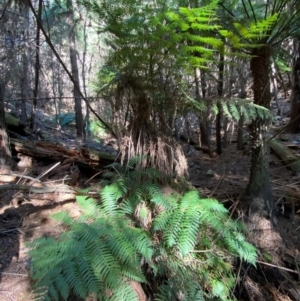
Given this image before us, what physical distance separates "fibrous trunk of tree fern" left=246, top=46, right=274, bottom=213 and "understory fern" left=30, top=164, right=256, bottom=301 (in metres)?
0.88

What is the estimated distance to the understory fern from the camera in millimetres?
2031

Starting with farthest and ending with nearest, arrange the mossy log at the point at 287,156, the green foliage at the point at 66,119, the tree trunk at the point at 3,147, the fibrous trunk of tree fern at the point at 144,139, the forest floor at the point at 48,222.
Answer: the green foliage at the point at 66,119
the mossy log at the point at 287,156
the tree trunk at the point at 3,147
the fibrous trunk of tree fern at the point at 144,139
the forest floor at the point at 48,222

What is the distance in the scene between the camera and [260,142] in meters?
3.28

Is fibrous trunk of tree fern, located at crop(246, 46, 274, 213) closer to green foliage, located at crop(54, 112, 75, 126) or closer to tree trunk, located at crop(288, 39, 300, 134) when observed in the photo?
tree trunk, located at crop(288, 39, 300, 134)

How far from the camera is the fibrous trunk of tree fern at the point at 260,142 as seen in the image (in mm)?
3184

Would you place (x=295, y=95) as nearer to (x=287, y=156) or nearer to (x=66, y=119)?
(x=287, y=156)

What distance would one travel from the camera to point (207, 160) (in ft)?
22.5

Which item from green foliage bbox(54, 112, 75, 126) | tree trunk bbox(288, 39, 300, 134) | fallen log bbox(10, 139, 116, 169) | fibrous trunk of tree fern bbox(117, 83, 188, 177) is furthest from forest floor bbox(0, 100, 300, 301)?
green foliage bbox(54, 112, 75, 126)

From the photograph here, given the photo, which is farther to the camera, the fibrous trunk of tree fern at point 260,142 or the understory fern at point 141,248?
the fibrous trunk of tree fern at point 260,142

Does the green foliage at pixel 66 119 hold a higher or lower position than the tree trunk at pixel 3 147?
lower

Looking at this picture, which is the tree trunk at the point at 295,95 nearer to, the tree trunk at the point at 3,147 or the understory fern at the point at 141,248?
the understory fern at the point at 141,248

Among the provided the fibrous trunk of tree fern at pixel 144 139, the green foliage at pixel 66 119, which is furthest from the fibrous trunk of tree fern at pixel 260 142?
the green foliage at pixel 66 119

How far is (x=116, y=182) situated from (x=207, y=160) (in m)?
4.39

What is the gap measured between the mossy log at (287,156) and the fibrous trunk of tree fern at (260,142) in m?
1.80
